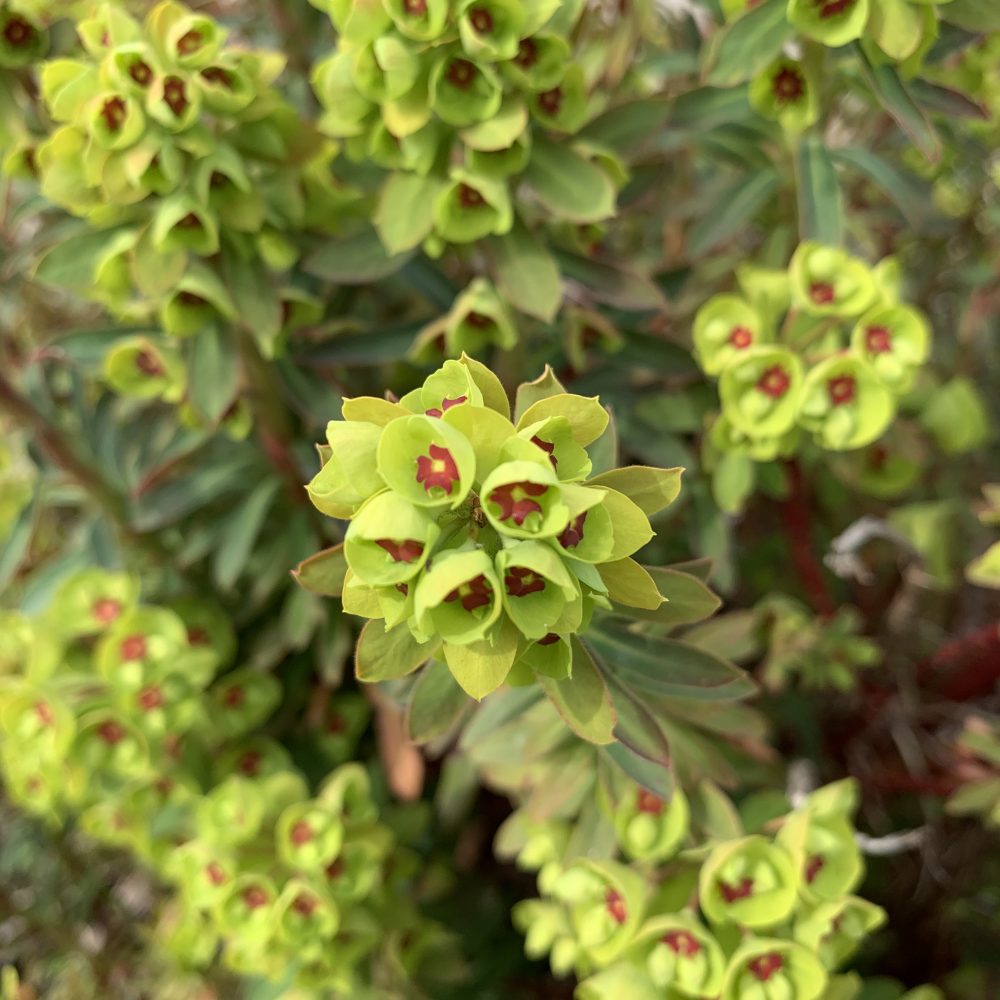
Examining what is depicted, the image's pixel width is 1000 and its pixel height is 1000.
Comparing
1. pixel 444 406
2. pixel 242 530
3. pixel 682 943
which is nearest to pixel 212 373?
pixel 242 530

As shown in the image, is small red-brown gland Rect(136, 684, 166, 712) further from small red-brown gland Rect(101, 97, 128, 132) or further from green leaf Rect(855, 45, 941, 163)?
green leaf Rect(855, 45, 941, 163)

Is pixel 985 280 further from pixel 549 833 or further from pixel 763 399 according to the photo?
pixel 549 833

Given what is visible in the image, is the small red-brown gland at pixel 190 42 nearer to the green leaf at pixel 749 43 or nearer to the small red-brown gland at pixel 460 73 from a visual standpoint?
the small red-brown gland at pixel 460 73

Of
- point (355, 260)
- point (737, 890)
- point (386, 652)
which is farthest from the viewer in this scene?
point (355, 260)

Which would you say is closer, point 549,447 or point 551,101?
point 549,447

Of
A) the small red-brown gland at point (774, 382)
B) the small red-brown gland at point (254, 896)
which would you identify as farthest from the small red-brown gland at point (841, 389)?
the small red-brown gland at point (254, 896)

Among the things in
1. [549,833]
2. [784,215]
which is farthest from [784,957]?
[784,215]

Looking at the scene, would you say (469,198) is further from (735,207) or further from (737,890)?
(737,890)
